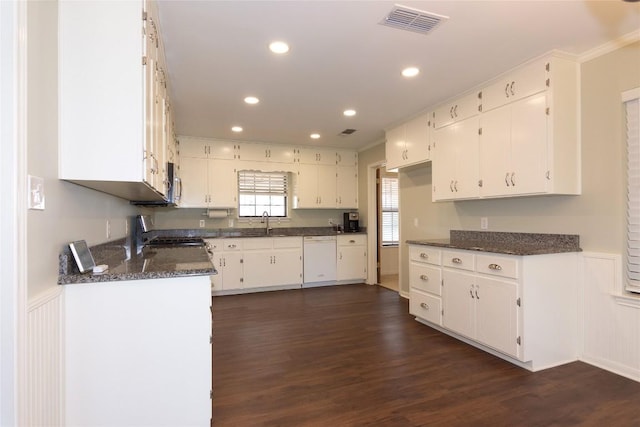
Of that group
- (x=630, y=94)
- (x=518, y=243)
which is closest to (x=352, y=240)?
(x=518, y=243)

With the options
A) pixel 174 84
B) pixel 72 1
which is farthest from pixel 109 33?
pixel 174 84

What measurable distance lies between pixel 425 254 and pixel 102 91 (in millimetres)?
3113

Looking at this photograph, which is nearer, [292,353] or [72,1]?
[72,1]

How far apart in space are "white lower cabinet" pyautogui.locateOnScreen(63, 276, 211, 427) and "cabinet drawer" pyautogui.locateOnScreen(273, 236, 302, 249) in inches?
147

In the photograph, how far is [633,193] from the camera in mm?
2438

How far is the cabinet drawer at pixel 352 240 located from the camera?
5.90 meters

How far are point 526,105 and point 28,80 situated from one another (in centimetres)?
326

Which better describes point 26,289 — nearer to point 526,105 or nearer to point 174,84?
point 174,84

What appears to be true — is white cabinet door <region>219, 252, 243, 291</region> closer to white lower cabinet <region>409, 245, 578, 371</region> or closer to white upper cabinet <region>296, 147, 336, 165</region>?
white upper cabinet <region>296, 147, 336, 165</region>

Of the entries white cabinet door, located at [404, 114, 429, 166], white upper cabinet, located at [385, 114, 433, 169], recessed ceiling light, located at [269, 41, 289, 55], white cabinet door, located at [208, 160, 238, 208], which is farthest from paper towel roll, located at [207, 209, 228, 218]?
recessed ceiling light, located at [269, 41, 289, 55]

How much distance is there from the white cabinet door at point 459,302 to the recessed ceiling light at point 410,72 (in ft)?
6.10

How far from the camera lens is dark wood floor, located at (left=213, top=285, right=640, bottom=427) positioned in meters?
1.98

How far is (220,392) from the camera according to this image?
2275mm

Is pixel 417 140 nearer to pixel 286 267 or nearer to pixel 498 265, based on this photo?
pixel 498 265
